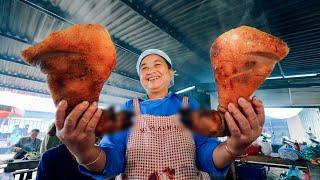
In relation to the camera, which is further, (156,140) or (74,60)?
(156,140)

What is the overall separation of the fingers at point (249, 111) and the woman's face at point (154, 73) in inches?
57.3

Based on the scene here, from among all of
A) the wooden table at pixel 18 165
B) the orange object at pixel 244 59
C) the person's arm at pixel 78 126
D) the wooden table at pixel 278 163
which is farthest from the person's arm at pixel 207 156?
the wooden table at pixel 18 165

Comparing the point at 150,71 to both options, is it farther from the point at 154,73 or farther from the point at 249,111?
the point at 249,111

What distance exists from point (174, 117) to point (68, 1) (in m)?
3.19

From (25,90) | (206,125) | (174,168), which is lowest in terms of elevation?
(174,168)

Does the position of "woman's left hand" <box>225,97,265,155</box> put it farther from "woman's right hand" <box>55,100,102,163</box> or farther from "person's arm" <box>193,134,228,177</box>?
"woman's right hand" <box>55,100,102,163</box>

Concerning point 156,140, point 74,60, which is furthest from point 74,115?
point 156,140

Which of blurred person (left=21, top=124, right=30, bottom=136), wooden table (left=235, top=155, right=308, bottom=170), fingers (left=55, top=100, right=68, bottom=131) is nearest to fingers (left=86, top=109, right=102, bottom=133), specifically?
fingers (left=55, top=100, right=68, bottom=131)

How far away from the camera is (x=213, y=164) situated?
5.98ft

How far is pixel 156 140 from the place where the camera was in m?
2.19

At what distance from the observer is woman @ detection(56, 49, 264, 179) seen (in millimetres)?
1128

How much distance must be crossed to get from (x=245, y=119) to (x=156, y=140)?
1215mm

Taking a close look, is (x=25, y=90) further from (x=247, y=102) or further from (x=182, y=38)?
(x=247, y=102)

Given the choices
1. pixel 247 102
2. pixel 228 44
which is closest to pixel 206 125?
pixel 247 102
